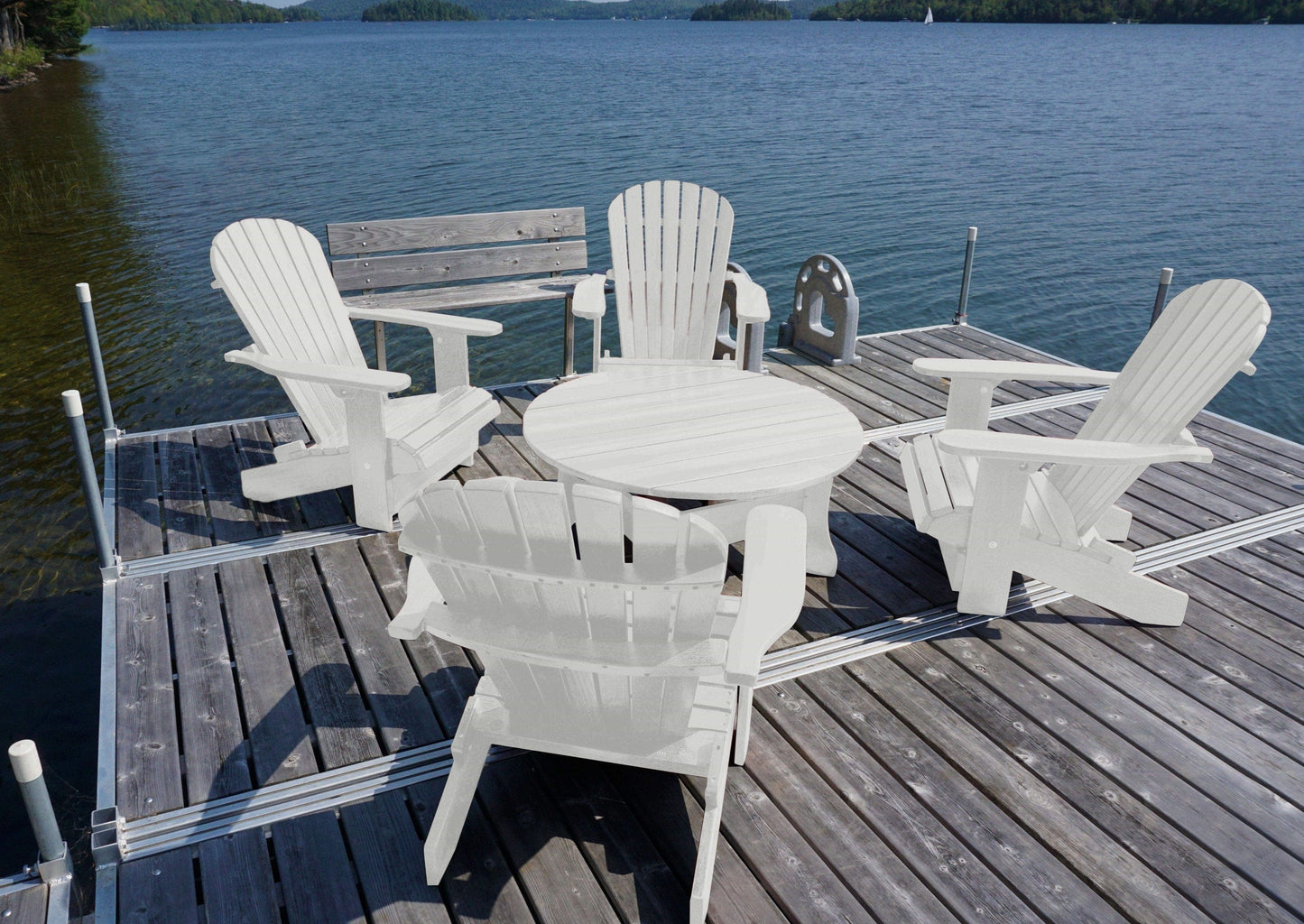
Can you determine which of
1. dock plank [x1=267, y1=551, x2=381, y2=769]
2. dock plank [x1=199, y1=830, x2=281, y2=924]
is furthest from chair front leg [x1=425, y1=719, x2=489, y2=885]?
dock plank [x1=267, y1=551, x2=381, y2=769]

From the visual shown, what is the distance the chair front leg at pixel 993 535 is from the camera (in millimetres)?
2570

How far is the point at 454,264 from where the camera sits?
4.68 metres

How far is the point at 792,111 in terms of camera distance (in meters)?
21.5

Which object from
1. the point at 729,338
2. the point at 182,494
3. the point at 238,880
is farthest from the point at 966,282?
the point at 238,880

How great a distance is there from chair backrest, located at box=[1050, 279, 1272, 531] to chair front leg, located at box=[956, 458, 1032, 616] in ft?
0.92

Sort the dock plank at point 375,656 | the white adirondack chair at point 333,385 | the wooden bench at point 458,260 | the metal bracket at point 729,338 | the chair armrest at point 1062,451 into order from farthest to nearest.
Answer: the wooden bench at point 458,260
the metal bracket at point 729,338
the white adirondack chair at point 333,385
the chair armrest at point 1062,451
the dock plank at point 375,656

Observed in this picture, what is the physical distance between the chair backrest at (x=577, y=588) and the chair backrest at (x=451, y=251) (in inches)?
116

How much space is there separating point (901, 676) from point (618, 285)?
227cm

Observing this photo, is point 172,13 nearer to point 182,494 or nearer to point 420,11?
point 420,11

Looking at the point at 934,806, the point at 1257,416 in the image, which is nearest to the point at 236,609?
the point at 934,806

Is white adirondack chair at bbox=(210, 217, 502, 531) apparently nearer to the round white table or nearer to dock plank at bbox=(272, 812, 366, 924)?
the round white table

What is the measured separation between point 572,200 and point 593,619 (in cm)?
1116

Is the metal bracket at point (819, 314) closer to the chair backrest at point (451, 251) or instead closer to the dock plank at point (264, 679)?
the chair backrest at point (451, 251)

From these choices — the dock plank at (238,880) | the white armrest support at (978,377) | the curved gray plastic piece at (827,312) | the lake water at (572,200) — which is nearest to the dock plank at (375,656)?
the dock plank at (238,880)
